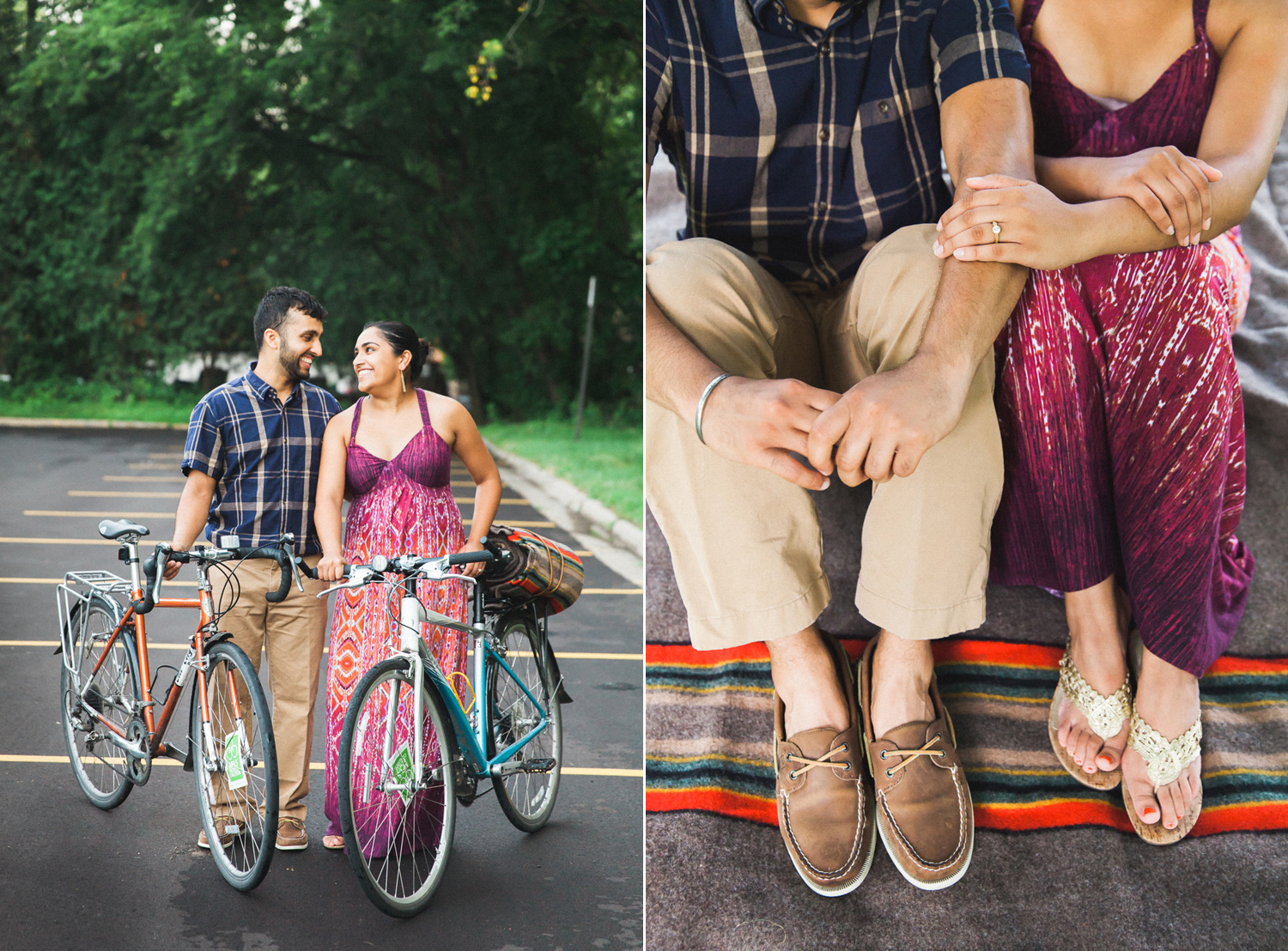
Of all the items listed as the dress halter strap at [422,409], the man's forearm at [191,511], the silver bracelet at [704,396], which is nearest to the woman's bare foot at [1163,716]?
the silver bracelet at [704,396]

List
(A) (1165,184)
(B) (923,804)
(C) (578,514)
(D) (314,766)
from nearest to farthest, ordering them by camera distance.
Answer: (A) (1165,184) < (B) (923,804) < (D) (314,766) < (C) (578,514)

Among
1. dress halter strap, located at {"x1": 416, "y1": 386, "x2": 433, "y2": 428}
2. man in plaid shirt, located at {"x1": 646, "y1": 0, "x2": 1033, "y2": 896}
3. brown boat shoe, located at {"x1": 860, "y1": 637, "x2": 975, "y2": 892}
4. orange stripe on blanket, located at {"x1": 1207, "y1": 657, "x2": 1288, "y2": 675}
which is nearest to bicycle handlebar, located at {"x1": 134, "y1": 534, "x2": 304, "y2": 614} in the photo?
dress halter strap, located at {"x1": 416, "y1": 386, "x2": 433, "y2": 428}

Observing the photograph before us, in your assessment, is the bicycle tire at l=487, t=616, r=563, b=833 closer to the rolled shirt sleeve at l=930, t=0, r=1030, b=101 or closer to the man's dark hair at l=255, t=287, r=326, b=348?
the man's dark hair at l=255, t=287, r=326, b=348

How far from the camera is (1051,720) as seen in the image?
143 cm

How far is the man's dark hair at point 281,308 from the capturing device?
1.66m

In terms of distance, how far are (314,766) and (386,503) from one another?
0.54 meters

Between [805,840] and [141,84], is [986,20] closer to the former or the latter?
[805,840]

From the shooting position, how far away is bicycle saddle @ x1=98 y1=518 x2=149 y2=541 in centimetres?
158

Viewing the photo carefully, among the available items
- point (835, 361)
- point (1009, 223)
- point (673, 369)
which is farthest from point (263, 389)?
point (1009, 223)

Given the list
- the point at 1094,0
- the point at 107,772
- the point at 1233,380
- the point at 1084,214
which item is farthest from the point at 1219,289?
the point at 107,772

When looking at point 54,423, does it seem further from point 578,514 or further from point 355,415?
point 578,514

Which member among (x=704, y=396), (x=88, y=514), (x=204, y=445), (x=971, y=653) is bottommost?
(x=971, y=653)

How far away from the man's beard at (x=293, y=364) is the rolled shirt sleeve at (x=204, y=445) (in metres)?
0.14

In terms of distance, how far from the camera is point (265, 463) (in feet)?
5.37
